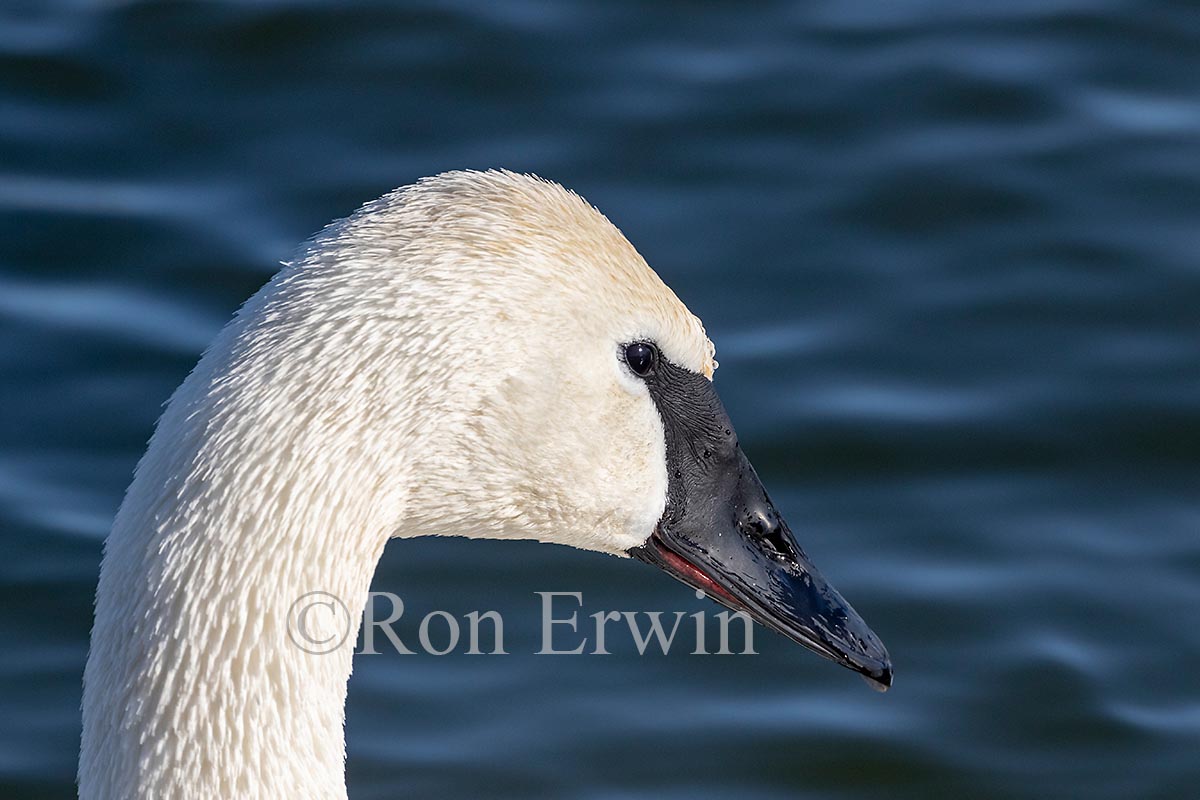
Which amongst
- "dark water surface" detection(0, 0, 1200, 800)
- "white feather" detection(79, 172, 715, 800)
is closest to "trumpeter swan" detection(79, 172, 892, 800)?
"white feather" detection(79, 172, 715, 800)

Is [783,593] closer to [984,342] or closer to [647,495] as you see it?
[647,495]

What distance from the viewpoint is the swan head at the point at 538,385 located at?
3.32m

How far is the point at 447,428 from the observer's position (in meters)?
3.46

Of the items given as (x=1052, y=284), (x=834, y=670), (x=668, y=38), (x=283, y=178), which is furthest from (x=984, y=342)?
(x=283, y=178)

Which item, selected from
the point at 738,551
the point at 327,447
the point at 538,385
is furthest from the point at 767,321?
the point at 327,447

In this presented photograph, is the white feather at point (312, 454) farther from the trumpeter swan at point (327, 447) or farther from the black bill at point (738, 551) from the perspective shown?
the black bill at point (738, 551)

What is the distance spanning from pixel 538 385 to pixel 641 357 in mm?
320

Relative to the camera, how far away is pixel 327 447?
10.8 feet

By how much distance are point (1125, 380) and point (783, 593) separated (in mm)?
3090

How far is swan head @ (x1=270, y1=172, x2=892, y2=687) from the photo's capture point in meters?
3.32

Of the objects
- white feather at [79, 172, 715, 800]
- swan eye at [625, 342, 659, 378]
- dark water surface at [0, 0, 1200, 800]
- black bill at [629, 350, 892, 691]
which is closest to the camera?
white feather at [79, 172, 715, 800]

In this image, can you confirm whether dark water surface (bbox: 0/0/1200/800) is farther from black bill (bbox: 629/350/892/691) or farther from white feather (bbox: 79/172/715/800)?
white feather (bbox: 79/172/715/800)

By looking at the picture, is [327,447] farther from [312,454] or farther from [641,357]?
[641,357]

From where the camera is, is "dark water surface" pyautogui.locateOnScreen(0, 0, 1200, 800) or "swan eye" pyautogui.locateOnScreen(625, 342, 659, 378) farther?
"dark water surface" pyautogui.locateOnScreen(0, 0, 1200, 800)
